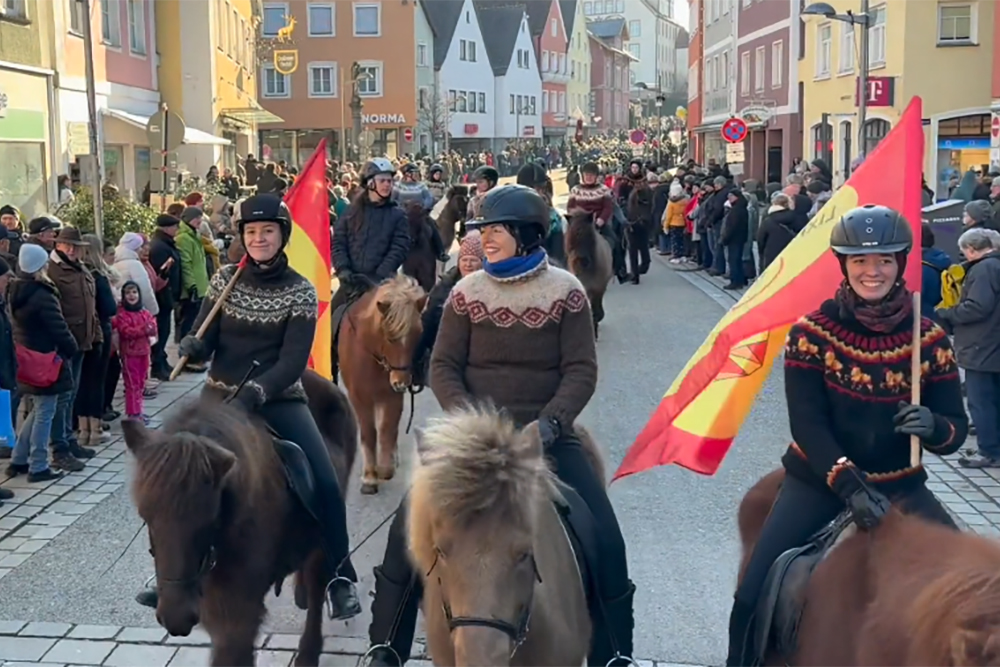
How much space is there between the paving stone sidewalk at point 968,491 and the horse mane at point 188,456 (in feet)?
17.8

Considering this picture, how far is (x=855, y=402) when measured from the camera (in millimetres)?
4406

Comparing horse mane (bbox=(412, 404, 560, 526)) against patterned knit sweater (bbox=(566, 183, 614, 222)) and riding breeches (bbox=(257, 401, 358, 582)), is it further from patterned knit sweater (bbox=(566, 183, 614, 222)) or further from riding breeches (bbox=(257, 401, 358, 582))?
patterned knit sweater (bbox=(566, 183, 614, 222))

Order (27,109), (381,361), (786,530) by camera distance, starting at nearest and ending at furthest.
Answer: (786,530), (381,361), (27,109)

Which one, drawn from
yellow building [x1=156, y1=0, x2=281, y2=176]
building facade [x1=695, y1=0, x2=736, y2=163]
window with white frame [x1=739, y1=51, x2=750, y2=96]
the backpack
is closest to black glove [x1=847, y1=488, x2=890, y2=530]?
the backpack

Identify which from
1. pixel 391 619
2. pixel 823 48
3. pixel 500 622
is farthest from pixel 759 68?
pixel 500 622

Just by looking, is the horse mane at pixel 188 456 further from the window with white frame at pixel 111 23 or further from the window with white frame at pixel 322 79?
the window with white frame at pixel 322 79

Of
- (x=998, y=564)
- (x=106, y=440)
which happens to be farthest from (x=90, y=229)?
(x=998, y=564)

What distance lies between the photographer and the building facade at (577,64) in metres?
104

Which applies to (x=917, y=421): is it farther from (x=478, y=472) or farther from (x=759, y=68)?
(x=759, y=68)

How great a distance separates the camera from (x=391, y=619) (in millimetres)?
4621

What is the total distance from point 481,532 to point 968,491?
7221 millimetres

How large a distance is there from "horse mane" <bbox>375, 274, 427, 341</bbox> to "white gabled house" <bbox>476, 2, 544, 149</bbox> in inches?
2992

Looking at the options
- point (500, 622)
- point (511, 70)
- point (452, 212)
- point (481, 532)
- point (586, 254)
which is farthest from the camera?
point (511, 70)

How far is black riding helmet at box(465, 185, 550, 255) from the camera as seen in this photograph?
16.3 ft
